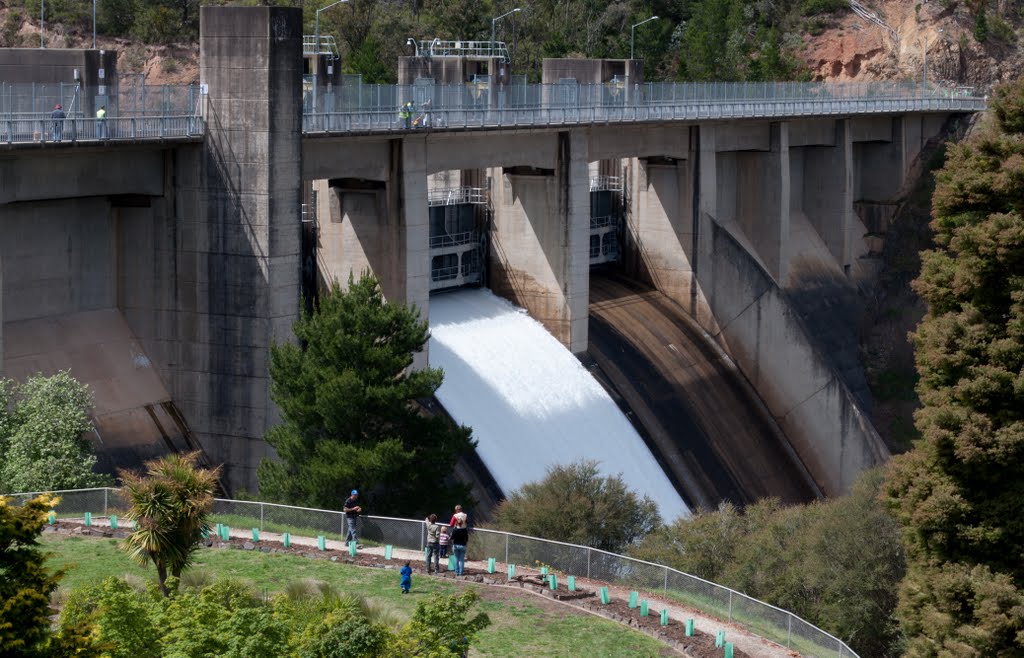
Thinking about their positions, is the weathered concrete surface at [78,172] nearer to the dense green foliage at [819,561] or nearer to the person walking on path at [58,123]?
the person walking on path at [58,123]

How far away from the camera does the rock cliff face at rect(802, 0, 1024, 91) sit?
8950 cm

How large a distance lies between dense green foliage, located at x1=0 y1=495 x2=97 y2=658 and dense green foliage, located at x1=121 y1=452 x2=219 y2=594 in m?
7.05

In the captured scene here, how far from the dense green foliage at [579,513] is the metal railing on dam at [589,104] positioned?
10436 millimetres

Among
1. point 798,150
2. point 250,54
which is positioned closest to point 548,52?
point 798,150

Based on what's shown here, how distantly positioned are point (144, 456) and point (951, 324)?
17.8 m

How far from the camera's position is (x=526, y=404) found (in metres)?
43.1

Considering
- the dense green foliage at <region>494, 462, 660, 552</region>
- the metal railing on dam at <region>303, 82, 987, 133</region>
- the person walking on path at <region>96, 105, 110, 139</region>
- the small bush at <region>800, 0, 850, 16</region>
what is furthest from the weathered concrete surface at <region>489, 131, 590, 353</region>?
the small bush at <region>800, 0, 850, 16</region>

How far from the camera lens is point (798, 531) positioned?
3212cm

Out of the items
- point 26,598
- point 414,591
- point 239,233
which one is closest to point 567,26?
point 239,233

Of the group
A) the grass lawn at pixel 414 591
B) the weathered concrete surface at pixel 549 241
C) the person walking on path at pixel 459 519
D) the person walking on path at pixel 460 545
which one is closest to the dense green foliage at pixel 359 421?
the grass lawn at pixel 414 591

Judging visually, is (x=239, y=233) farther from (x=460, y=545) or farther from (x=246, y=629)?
(x=246, y=629)

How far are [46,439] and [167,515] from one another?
28.1ft

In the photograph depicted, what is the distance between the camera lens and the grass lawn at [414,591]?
23469 millimetres

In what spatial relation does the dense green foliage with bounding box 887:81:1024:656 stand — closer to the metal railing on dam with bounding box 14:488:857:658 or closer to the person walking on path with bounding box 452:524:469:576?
the metal railing on dam with bounding box 14:488:857:658
